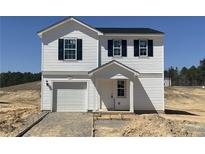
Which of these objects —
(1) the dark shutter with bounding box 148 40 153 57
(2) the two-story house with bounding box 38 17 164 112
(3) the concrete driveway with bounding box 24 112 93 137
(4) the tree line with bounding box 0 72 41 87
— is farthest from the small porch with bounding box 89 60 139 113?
(4) the tree line with bounding box 0 72 41 87

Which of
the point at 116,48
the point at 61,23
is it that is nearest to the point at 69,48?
the point at 61,23

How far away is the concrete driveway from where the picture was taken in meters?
16.2

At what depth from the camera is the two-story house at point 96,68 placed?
26531 millimetres

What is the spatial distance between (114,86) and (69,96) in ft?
11.0

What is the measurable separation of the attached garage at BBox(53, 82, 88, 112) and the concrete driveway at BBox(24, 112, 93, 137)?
3.66m

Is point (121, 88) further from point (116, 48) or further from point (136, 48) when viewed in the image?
point (136, 48)

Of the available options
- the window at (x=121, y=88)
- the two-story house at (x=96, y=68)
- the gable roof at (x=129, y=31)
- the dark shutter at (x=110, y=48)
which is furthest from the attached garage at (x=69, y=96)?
the gable roof at (x=129, y=31)

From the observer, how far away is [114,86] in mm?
27078

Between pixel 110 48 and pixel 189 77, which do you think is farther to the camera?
pixel 189 77

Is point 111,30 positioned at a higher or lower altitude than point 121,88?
higher

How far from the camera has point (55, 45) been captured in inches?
1047

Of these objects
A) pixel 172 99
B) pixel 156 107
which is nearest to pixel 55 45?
pixel 156 107

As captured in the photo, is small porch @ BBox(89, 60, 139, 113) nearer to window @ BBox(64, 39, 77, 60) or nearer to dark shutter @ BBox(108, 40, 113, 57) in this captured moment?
dark shutter @ BBox(108, 40, 113, 57)
